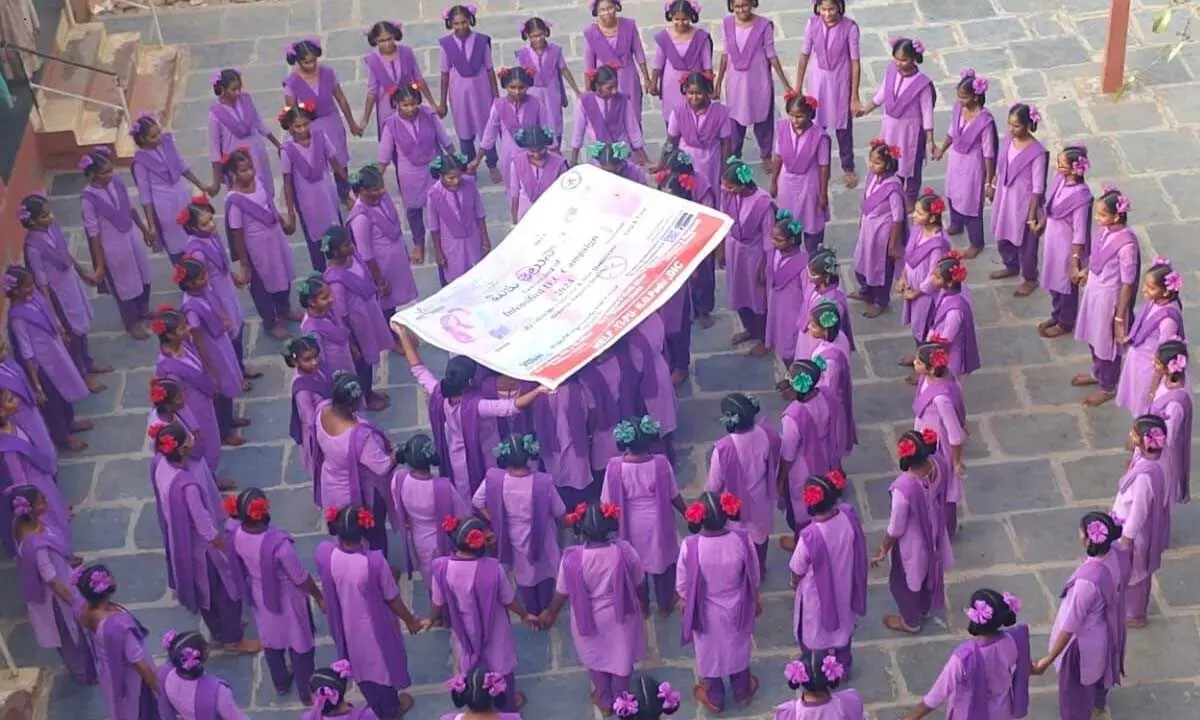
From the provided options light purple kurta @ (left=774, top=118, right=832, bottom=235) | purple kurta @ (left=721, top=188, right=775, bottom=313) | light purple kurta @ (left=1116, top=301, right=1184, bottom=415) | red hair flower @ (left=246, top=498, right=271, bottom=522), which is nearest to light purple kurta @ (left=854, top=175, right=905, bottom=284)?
light purple kurta @ (left=774, top=118, right=832, bottom=235)

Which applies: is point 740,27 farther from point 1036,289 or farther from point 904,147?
point 1036,289

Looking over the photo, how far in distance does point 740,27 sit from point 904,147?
4.43 feet

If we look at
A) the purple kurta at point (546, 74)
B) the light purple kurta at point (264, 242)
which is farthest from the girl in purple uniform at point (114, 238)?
the purple kurta at point (546, 74)

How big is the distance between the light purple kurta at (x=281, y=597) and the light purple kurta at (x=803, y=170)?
158 inches

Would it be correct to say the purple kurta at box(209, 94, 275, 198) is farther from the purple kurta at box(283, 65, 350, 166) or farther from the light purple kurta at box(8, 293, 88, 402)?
the light purple kurta at box(8, 293, 88, 402)

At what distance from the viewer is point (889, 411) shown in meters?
9.83

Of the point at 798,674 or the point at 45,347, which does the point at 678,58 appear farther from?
the point at 798,674

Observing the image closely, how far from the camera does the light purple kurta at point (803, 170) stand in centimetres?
1035

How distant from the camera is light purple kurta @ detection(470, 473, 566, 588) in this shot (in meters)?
8.14

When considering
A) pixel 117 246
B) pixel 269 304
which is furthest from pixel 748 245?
pixel 117 246

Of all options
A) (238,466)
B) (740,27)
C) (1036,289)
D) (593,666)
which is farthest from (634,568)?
(740,27)

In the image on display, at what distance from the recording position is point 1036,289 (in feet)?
34.8

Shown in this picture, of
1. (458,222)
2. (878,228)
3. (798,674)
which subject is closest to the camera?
(798,674)

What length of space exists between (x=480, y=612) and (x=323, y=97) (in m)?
4.79
